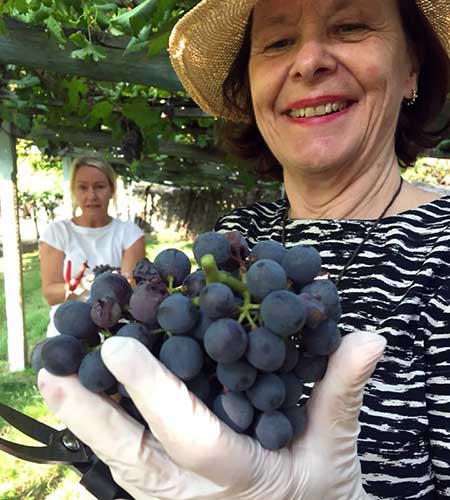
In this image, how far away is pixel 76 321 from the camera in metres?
0.80

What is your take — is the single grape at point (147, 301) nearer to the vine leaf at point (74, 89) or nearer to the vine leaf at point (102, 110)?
the vine leaf at point (74, 89)

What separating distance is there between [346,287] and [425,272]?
0.17 meters

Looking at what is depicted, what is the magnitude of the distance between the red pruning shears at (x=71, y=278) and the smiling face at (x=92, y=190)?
0.43 meters

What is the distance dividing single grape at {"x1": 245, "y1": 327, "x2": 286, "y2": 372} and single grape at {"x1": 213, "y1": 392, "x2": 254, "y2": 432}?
0.21 feet

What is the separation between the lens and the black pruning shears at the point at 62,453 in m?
0.88

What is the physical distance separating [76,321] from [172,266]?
15 cm

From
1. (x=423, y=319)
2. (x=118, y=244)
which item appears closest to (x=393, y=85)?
(x=423, y=319)

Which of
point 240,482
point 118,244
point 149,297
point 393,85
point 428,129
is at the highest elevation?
point 393,85

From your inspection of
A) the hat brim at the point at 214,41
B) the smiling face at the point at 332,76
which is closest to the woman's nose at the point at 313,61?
the smiling face at the point at 332,76

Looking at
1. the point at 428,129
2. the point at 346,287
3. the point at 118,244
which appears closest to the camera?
the point at 346,287

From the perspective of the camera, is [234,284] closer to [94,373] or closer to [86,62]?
[94,373]

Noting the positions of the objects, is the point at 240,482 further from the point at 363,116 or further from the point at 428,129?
the point at 428,129

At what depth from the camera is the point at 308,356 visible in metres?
0.83

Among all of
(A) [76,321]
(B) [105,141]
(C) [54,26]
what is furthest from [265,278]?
(B) [105,141]
